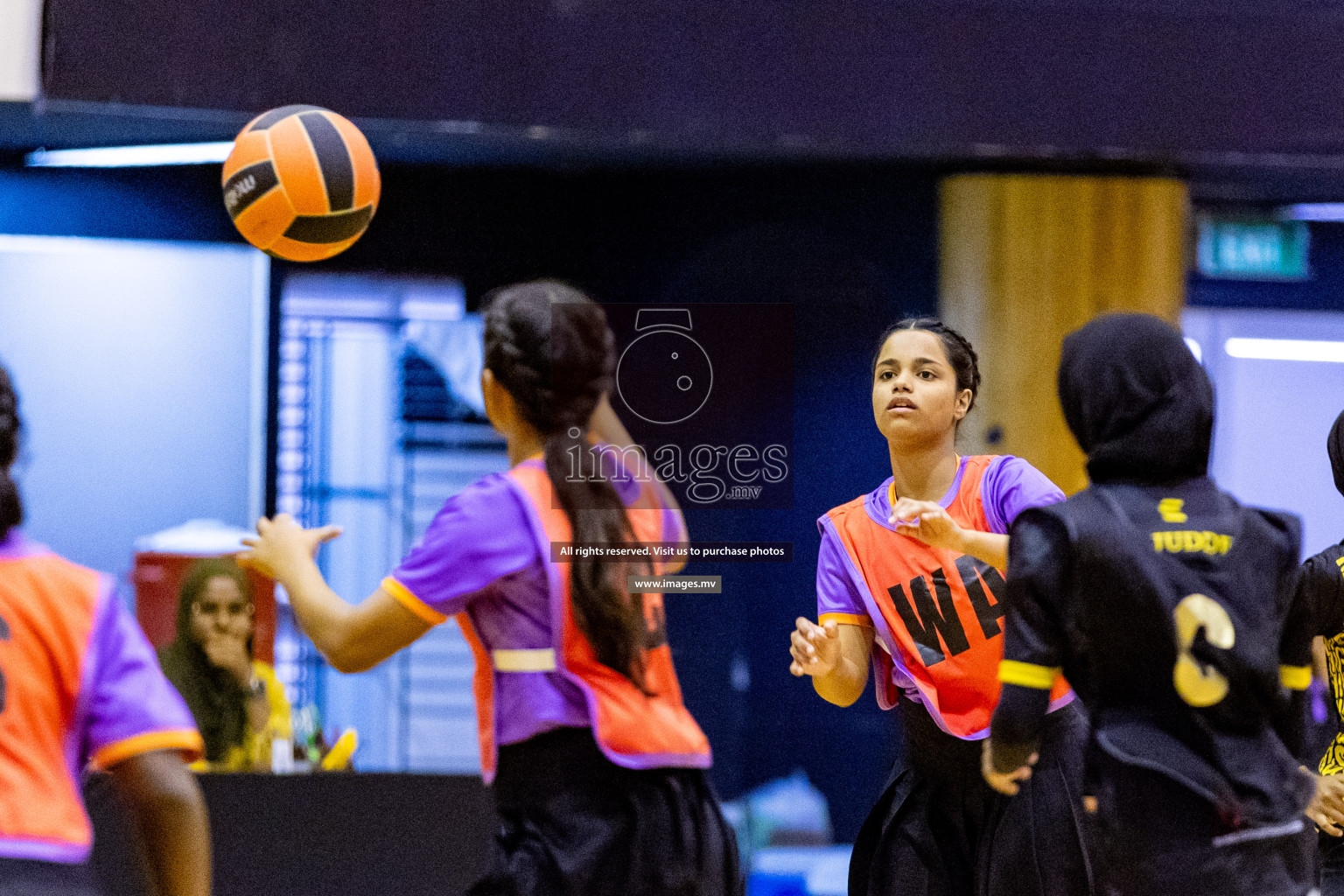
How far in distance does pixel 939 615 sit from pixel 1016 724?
2.51 feet

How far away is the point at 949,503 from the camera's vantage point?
3.58 metres

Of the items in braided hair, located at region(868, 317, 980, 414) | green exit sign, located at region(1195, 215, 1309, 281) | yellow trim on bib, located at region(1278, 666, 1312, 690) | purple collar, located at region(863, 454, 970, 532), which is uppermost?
green exit sign, located at region(1195, 215, 1309, 281)

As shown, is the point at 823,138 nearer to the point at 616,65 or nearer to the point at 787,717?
the point at 616,65

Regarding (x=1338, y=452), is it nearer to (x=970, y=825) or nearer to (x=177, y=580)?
(x=970, y=825)

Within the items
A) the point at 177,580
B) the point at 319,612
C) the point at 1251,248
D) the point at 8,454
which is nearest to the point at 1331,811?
the point at 319,612

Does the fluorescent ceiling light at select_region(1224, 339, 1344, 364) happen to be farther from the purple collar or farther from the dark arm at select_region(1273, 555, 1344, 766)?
the dark arm at select_region(1273, 555, 1344, 766)

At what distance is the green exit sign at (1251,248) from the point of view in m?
5.98

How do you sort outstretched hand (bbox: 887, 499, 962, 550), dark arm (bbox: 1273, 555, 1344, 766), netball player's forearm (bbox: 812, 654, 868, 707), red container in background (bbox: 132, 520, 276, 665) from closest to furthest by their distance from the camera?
dark arm (bbox: 1273, 555, 1344, 766), outstretched hand (bbox: 887, 499, 962, 550), netball player's forearm (bbox: 812, 654, 868, 707), red container in background (bbox: 132, 520, 276, 665)

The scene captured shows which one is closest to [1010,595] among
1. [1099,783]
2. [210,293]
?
[1099,783]

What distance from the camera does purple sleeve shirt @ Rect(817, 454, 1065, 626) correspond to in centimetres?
349

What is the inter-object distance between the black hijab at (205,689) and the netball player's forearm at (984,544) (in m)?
2.99

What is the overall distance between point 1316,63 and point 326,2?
12.0 ft

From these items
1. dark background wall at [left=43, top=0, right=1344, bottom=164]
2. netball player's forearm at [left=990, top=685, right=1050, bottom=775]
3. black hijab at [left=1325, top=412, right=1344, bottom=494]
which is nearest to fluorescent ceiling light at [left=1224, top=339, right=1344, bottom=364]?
dark background wall at [left=43, top=0, right=1344, bottom=164]

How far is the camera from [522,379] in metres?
3.44
